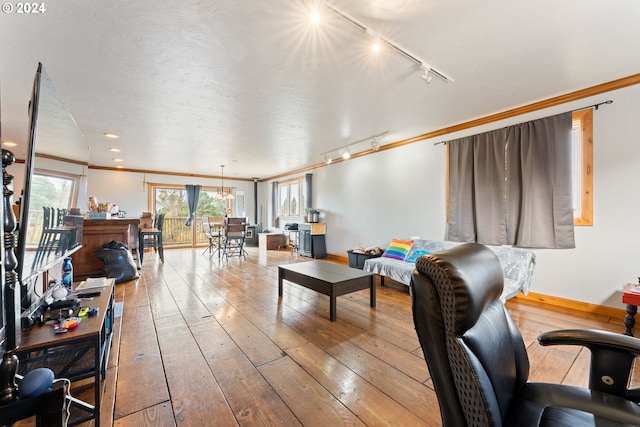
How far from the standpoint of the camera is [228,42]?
1.98 meters


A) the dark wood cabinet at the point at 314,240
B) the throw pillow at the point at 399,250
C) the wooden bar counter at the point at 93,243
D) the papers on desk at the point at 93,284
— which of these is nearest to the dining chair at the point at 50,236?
the papers on desk at the point at 93,284

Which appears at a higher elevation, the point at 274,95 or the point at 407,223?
the point at 274,95

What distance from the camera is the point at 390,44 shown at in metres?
1.97

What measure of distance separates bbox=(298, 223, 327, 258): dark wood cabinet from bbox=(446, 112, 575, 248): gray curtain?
3.10m

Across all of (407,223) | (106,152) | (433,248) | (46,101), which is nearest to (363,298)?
(433,248)

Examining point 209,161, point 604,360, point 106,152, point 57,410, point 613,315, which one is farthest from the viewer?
point 209,161

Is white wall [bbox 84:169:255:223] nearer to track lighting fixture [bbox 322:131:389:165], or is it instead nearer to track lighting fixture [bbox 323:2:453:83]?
track lighting fixture [bbox 322:131:389:165]

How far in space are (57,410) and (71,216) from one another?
1491 millimetres

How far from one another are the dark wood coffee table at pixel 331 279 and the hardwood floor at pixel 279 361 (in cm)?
26

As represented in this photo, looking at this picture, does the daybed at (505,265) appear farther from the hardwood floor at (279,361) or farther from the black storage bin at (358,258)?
the black storage bin at (358,258)

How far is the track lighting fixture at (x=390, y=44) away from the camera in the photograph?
5.49ft

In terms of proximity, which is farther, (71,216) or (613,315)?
(613,315)

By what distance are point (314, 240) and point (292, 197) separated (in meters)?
2.19

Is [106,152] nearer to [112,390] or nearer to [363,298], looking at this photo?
[112,390]
